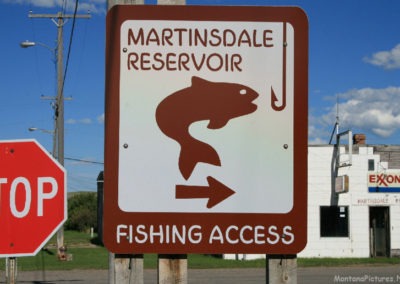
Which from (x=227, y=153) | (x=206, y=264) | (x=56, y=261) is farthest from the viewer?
(x=56, y=261)

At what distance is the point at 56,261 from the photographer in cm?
3303

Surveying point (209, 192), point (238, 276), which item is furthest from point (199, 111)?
point (238, 276)

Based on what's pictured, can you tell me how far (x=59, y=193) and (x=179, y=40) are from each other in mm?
1312

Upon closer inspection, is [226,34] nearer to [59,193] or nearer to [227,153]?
[227,153]

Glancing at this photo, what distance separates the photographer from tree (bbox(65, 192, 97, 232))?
70.6 m

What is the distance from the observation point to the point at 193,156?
9.56 ft

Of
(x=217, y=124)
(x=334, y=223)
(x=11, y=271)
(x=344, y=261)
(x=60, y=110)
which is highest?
(x=60, y=110)

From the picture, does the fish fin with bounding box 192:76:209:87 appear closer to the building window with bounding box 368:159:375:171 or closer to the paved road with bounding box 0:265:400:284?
the paved road with bounding box 0:265:400:284

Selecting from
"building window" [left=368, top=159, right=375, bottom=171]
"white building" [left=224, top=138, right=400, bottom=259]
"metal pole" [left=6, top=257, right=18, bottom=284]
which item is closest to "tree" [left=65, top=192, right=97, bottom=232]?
"white building" [left=224, top=138, right=400, bottom=259]

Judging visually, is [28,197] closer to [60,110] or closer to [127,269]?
[127,269]

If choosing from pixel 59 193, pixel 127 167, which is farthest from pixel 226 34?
pixel 59 193

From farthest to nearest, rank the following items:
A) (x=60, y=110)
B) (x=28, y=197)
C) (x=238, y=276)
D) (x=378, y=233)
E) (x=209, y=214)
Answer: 1. (x=60, y=110)
2. (x=378, y=233)
3. (x=238, y=276)
4. (x=28, y=197)
5. (x=209, y=214)

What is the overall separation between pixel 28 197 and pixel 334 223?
98.4ft

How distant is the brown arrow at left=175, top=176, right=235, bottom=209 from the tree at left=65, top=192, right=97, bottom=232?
223ft
